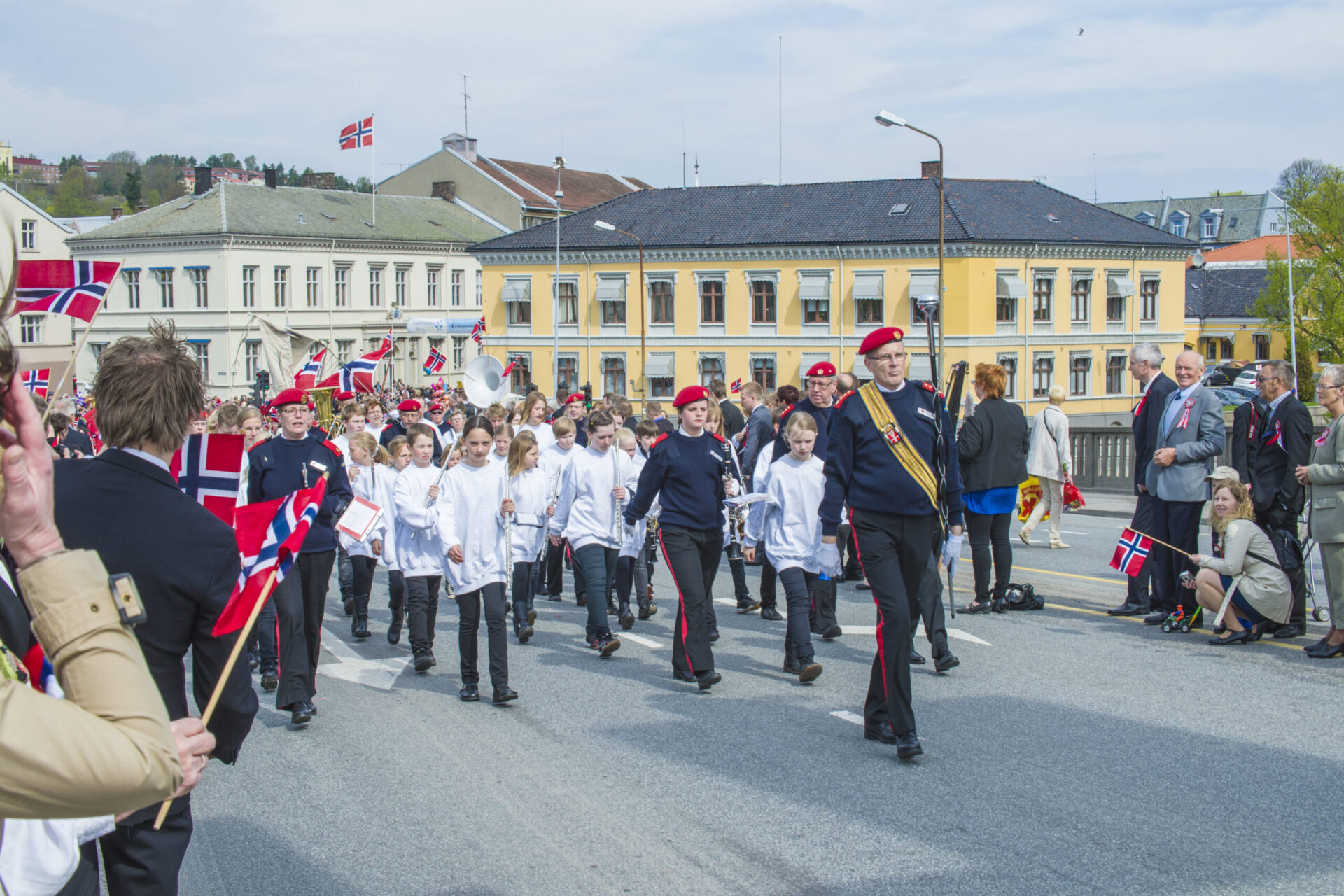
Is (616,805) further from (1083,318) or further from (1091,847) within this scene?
(1083,318)

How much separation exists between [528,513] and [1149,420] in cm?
522

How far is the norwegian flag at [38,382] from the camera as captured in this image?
13.8 m

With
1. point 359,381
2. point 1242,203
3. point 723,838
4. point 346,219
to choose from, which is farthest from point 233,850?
point 1242,203

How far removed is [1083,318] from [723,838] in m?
55.8

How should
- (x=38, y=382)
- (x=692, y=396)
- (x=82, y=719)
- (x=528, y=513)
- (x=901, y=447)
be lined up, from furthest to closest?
(x=38, y=382), (x=528, y=513), (x=692, y=396), (x=901, y=447), (x=82, y=719)

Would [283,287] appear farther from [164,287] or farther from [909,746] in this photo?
[909,746]

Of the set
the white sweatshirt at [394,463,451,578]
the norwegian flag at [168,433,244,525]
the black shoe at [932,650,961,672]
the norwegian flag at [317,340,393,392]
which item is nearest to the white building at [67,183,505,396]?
the norwegian flag at [317,340,393,392]

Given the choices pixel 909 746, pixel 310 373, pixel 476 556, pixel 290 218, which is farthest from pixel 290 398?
pixel 290 218

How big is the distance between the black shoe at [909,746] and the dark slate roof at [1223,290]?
79979 mm

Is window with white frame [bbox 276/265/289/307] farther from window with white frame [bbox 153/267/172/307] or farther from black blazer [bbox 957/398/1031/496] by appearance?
black blazer [bbox 957/398/1031/496]

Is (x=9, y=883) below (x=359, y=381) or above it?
below

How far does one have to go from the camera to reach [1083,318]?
57.2 m

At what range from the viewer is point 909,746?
6.33m

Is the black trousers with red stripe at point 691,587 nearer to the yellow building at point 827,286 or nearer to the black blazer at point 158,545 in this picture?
the black blazer at point 158,545
